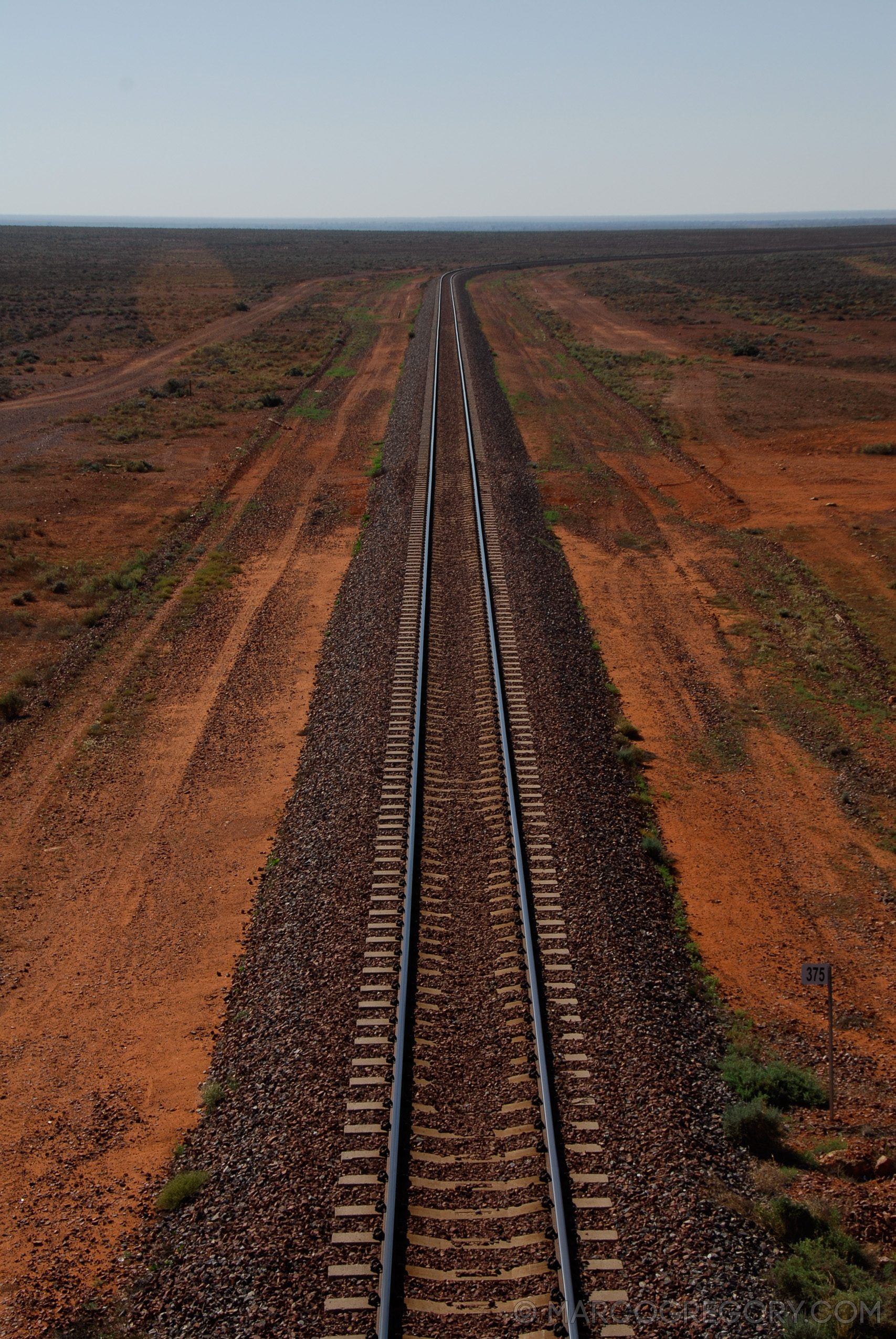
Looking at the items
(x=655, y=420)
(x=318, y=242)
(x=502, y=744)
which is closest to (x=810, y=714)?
(x=502, y=744)

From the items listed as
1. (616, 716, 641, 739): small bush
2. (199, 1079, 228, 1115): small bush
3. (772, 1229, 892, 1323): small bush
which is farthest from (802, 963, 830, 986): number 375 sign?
(616, 716, 641, 739): small bush

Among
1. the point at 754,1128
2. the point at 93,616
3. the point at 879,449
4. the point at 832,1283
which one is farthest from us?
the point at 879,449

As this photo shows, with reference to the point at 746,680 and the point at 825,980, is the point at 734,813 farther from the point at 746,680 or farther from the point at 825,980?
the point at 825,980

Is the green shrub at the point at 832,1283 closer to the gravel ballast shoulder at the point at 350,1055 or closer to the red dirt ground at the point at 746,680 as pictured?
the gravel ballast shoulder at the point at 350,1055

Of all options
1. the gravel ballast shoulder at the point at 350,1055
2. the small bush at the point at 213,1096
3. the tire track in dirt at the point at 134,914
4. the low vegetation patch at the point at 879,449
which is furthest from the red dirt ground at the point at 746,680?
the tire track in dirt at the point at 134,914

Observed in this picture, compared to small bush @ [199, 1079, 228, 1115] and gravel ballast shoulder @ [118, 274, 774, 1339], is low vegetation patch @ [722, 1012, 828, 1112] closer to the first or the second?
gravel ballast shoulder @ [118, 274, 774, 1339]

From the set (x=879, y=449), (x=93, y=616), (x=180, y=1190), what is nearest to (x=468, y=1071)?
(x=180, y=1190)

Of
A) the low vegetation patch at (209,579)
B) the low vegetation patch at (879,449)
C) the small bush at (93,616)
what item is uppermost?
the low vegetation patch at (879,449)
